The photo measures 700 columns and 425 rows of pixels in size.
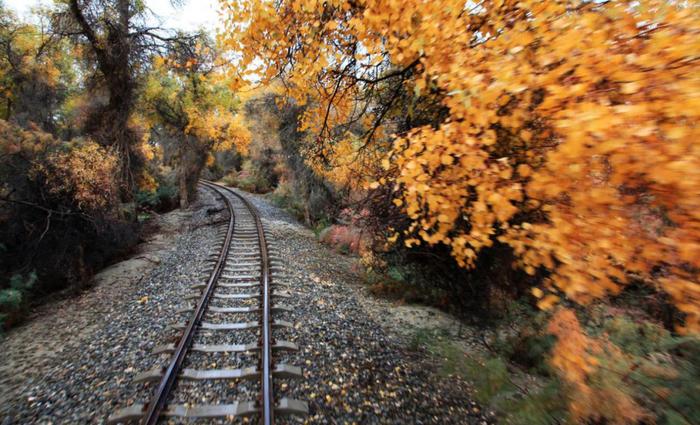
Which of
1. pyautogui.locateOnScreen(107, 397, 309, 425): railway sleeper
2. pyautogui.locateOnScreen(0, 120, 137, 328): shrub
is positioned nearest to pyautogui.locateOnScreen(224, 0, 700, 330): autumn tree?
pyautogui.locateOnScreen(107, 397, 309, 425): railway sleeper

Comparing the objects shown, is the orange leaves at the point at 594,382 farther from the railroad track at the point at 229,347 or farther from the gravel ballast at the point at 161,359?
the railroad track at the point at 229,347

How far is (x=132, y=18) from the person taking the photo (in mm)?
10789

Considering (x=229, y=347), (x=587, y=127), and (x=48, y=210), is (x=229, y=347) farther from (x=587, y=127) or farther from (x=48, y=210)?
(x=48, y=210)

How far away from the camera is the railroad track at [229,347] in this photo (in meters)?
3.26

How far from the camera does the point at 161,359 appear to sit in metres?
4.17

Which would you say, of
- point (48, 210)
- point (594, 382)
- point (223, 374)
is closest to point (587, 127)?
point (594, 382)

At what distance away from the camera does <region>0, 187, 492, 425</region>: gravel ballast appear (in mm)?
3535

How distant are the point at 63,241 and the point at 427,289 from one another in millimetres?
9660

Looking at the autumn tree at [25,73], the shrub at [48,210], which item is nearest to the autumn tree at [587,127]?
the shrub at [48,210]

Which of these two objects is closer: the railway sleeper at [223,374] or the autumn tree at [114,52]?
the railway sleeper at [223,374]

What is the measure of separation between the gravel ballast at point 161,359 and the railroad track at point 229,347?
0.17 m

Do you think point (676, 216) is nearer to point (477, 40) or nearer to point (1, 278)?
point (477, 40)

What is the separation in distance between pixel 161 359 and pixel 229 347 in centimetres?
90

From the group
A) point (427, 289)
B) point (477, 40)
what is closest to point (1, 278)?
point (427, 289)
